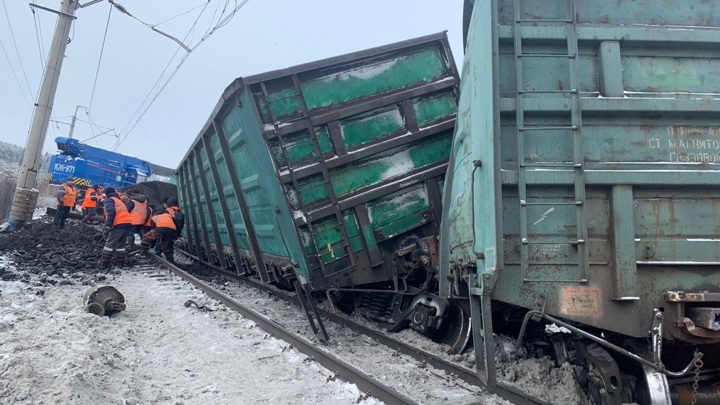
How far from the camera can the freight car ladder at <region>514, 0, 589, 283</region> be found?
2895 millimetres

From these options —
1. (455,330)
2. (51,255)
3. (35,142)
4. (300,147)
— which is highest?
(35,142)

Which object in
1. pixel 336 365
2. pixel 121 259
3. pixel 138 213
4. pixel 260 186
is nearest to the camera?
pixel 336 365

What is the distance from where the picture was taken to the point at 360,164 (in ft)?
17.5

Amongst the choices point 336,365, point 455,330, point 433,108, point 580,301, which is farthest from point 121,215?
point 580,301

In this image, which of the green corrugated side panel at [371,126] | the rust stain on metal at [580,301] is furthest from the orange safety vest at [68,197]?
the rust stain on metal at [580,301]

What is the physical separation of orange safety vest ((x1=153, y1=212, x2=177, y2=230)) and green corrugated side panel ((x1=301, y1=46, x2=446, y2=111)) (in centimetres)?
737

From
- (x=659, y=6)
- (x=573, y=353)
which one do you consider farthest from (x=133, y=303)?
(x=659, y=6)

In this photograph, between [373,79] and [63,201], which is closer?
[373,79]

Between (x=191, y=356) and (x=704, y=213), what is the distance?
4.01 meters

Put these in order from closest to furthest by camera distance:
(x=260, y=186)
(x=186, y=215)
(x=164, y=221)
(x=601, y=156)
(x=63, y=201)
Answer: (x=601, y=156), (x=260, y=186), (x=164, y=221), (x=186, y=215), (x=63, y=201)

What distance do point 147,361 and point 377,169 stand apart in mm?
2858

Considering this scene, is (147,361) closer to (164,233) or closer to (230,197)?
(230,197)

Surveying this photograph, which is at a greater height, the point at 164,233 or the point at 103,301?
the point at 164,233

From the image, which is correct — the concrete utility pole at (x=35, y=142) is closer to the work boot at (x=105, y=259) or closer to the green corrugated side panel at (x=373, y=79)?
the work boot at (x=105, y=259)
